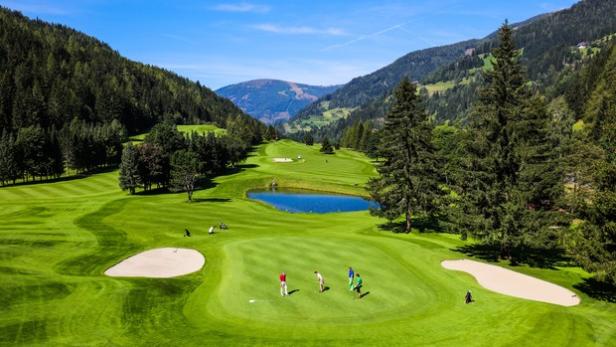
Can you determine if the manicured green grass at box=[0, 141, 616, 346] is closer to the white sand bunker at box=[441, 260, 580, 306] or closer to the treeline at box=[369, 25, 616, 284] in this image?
the white sand bunker at box=[441, 260, 580, 306]

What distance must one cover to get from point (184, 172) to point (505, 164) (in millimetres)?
71476

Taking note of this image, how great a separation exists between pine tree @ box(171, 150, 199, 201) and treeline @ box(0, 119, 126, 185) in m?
40.5

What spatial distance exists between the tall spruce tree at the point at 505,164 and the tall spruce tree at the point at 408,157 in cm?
1208

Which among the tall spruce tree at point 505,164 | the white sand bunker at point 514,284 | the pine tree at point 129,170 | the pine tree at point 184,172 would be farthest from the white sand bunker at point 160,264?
the pine tree at point 129,170

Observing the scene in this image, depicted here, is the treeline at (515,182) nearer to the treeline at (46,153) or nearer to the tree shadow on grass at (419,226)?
the tree shadow on grass at (419,226)

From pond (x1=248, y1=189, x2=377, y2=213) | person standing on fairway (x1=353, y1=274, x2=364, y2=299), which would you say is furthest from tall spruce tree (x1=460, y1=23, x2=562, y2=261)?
pond (x1=248, y1=189, x2=377, y2=213)

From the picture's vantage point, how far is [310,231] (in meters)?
60.0

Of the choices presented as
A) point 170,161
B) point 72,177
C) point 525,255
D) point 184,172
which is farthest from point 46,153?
point 525,255

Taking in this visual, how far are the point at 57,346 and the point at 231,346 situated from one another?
30.7 feet

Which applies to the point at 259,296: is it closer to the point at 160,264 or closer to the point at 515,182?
the point at 160,264

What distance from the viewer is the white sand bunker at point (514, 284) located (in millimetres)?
34719

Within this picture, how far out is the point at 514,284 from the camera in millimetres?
37844

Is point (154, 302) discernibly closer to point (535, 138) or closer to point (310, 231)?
point (310, 231)

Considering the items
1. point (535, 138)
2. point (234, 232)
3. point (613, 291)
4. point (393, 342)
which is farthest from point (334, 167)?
point (393, 342)
